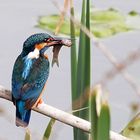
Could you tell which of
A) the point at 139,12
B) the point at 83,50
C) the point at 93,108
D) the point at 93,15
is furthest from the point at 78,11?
the point at 93,108

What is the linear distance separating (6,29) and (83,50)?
1.77 m

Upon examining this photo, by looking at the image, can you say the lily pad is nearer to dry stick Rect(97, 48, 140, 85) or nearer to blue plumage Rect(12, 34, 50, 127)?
blue plumage Rect(12, 34, 50, 127)

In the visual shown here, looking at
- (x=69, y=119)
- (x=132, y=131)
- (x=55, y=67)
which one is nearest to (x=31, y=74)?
(x=132, y=131)

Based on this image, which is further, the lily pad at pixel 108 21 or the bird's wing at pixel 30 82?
the lily pad at pixel 108 21

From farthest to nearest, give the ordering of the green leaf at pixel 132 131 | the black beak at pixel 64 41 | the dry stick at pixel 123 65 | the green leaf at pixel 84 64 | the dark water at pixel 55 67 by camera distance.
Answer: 1. the dark water at pixel 55 67
2. the green leaf at pixel 132 131
3. the black beak at pixel 64 41
4. the green leaf at pixel 84 64
5. the dry stick at pixel 123 65

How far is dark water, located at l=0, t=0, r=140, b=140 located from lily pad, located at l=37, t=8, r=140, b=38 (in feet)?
0.14

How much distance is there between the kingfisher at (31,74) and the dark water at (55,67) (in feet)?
0.83

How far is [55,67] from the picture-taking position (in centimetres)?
281

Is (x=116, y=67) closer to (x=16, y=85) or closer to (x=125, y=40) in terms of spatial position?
(x=16, y=85)

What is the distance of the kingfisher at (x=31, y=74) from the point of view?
1.62m

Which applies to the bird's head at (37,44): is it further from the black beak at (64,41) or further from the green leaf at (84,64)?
the green leaf at (84,64)

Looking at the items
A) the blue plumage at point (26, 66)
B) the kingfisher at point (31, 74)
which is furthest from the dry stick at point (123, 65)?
the blue plumage at point (26, 66)

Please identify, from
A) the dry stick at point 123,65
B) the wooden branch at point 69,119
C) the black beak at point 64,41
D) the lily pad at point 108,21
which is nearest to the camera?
the dry stick at point 123,65

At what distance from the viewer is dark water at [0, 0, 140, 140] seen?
238 cm
